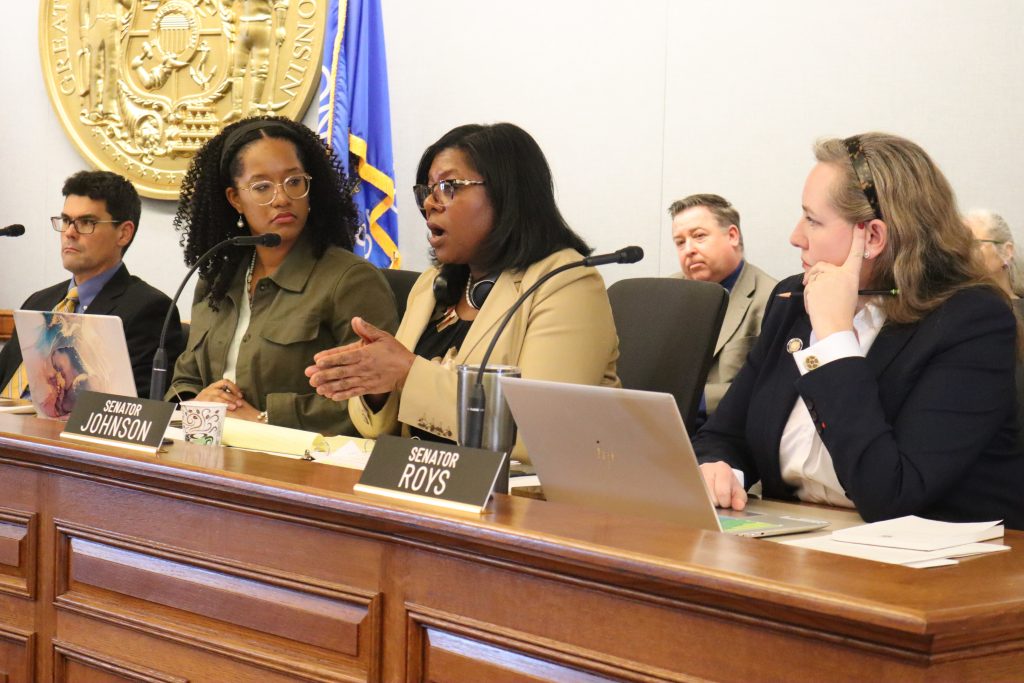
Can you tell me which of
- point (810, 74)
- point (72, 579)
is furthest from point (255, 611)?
point (810, 74)

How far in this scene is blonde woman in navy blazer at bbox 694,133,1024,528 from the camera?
1621 mm

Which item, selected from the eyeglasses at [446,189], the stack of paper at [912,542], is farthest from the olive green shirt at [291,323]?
the stack of paper at [912,542]

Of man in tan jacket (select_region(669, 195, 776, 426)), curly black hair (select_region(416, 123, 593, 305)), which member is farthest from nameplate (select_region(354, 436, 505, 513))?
man in tan jacket (select_region(669, 195, 776, 426))

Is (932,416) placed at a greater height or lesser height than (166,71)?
lesser

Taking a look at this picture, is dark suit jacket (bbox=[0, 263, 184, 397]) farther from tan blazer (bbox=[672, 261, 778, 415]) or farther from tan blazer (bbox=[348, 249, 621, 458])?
tan blazer (bbox=[672, 261, 778, 415])

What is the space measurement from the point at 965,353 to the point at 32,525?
1.42m

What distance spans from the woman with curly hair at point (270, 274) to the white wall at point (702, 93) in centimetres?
112

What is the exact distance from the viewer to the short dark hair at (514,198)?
231 centimetres

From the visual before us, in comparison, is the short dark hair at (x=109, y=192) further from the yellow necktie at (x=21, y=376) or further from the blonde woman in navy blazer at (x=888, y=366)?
the blonde woman in navy blazer at (x=888, y=366)

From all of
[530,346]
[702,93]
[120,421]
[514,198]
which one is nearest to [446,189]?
[514,198]

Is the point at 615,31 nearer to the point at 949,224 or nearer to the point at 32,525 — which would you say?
the point at 949,224

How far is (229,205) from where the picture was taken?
3.05 meters

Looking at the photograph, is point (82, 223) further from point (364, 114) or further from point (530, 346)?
point (530, 346)

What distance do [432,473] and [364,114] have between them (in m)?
2.87
